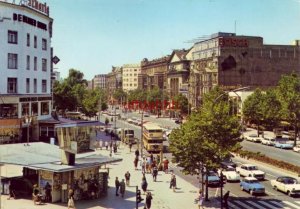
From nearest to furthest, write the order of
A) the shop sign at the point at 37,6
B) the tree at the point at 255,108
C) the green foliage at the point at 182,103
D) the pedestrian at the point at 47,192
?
the pedestrian at the point at 47,192, the shop sign at the point at 37,6, the tree at the point at 255,108, the green foliage at the point at 182,103

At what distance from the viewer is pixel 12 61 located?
6103cm

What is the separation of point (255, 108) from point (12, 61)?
150 ft

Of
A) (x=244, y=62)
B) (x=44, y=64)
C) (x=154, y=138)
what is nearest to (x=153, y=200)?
(x=154, y=138)

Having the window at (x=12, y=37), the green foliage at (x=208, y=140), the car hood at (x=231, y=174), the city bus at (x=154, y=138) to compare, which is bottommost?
the car hood at (x=231, y=174)

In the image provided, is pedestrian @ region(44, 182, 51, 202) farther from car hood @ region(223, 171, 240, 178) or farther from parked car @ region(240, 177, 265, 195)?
car hood @ region(223, 171, 240, 178)

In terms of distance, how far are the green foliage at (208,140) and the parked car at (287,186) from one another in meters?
6.33

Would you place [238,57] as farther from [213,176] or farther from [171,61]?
[213,176]

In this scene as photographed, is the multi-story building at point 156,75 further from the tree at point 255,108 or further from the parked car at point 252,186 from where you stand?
the parked car at point 252,186

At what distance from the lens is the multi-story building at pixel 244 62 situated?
11256cm

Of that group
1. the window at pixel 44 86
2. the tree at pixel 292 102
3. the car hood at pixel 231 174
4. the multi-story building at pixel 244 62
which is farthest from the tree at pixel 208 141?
the multi-story building at pixel 244 62

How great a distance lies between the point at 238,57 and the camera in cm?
11356

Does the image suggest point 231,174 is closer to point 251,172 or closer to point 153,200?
point 251,172

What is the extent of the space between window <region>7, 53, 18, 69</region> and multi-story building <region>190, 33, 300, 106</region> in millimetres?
59930

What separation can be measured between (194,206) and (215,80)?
8350 cm
